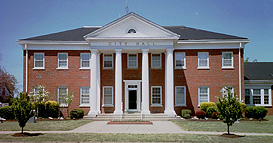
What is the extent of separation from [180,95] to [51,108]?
1288cm

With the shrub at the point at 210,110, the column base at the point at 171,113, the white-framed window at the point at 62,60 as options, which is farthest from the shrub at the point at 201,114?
the white-framed window at the point at 62,60

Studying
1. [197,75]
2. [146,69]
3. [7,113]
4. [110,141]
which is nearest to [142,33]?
[146,69]

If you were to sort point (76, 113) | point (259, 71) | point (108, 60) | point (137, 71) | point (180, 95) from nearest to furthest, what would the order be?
point (76, 113)
point (180, 95)
point (137, 71)
point (108, 60)
point (259, 71)

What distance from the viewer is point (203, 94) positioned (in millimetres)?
30094

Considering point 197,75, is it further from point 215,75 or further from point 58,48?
point 58,48

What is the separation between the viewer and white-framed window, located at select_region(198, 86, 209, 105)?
30.0 meters

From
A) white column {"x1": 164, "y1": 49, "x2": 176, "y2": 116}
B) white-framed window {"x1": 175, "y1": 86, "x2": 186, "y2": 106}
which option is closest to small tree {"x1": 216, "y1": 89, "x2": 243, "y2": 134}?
white column {"x1": 164, "y1": 49, "x2": 176, "y2": 116}

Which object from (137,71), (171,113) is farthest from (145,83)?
(171,113)

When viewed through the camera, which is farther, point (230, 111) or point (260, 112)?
point (260, 112)

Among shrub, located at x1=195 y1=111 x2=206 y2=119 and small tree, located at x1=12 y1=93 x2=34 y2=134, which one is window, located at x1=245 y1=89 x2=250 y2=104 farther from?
small tree, located at x1=12 y1=93 x2=34 y2=134

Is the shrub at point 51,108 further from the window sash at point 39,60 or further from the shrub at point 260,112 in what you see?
the shrub at point 260,112

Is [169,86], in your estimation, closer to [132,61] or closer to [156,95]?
[156,95]

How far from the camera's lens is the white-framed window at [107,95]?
30.3 meters

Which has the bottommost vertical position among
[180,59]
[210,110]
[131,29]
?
[210,110]
